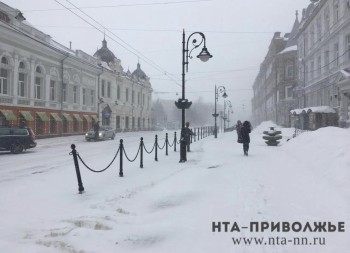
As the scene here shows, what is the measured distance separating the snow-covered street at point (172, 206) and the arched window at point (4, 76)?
53.3 ft

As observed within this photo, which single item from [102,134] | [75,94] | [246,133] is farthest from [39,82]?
[246,133]

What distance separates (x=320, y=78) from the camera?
31375mm

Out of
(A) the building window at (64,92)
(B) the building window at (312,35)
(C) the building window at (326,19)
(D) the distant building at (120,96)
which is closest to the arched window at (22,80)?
(A) the building window at (64,92)

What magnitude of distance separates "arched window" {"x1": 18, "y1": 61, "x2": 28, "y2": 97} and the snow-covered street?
1800 cm

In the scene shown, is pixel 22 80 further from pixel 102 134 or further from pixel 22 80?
pixel 102 134

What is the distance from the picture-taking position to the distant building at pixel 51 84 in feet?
84.5

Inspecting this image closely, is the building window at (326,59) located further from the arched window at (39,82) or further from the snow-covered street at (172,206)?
the arched window at (39,82)

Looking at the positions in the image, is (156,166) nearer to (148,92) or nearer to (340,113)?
(340,113)

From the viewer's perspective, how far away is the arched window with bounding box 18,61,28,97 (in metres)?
27.5

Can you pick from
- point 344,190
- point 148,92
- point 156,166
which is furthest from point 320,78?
point 148,92

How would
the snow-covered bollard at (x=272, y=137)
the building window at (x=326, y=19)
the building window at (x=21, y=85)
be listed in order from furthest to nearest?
the building window at (x=326, y=19) → the building window at (x=21, y=85) → the snow-covered bollard at (x=272, y=137)

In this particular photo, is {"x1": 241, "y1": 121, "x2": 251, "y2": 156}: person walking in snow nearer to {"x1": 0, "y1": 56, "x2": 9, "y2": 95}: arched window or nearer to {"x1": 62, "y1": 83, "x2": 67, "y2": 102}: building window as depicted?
{"x1": 0, "y1": 56, "x2": 9, "y2": 95}: arched window

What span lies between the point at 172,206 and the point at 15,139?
1487 centimetres

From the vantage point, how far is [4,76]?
2580 cm
